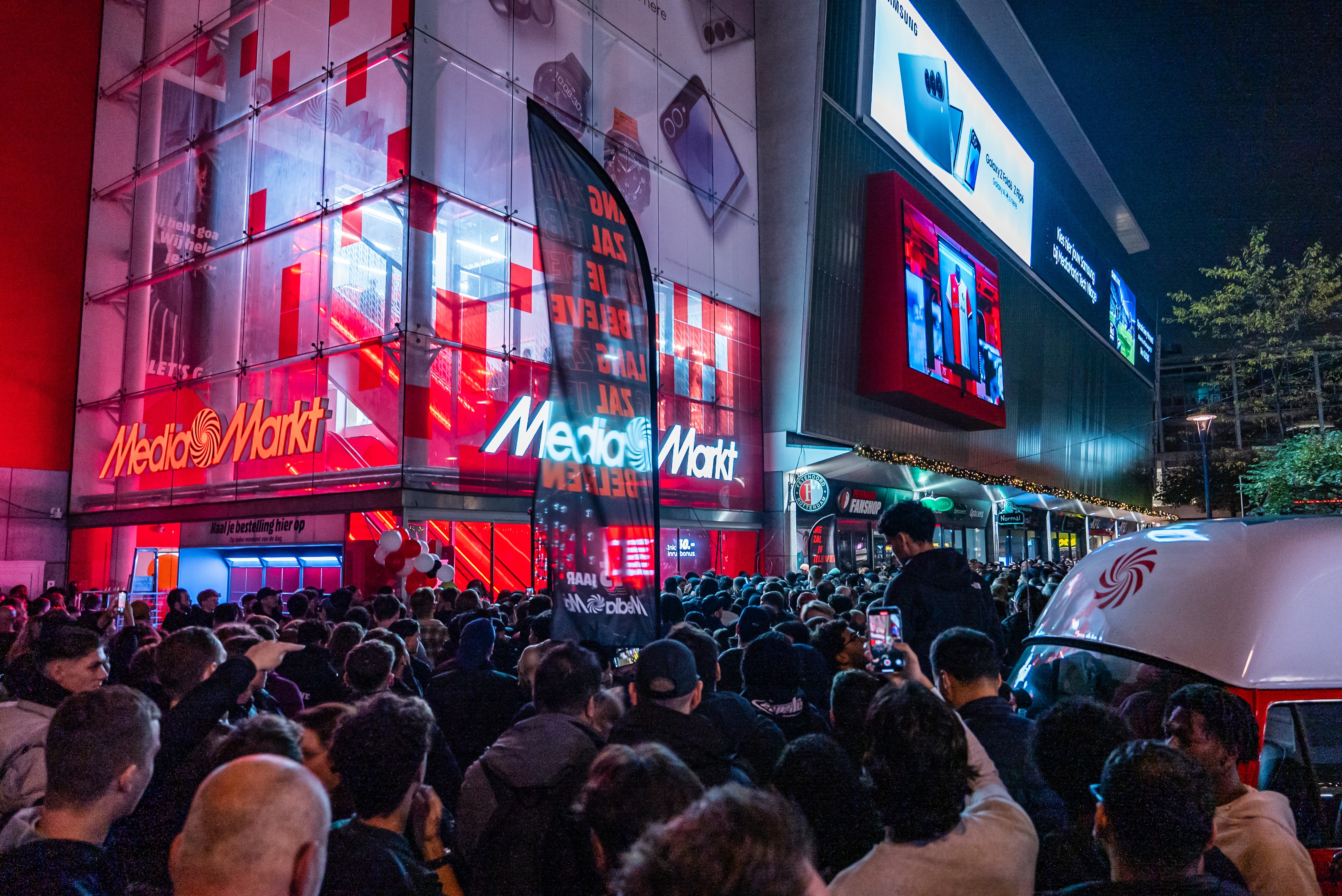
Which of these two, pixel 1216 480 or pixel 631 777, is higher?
pixel 1216 480

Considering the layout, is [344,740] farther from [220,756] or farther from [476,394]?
[476,394]

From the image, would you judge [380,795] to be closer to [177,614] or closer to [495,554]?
[177,614]

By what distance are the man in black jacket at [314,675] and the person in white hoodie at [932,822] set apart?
4.15 meters

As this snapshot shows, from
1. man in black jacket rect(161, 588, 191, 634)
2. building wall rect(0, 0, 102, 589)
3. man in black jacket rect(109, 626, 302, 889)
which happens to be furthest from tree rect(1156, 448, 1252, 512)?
man in black jacket rect(109, 626, 302, 889)

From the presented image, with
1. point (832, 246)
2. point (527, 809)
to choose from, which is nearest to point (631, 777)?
point (527, 809)

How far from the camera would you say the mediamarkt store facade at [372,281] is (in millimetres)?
17172

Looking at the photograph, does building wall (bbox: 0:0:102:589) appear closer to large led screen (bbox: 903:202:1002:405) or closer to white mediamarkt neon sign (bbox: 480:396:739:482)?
white mediamarkt neon sign (bbox: 480:396:739:482)

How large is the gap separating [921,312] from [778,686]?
24.3 m

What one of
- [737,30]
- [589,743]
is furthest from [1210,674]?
[737,30]

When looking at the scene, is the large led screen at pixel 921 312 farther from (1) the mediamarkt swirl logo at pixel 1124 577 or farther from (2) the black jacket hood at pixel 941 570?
(2) the black jacket hood at pixel 941 570

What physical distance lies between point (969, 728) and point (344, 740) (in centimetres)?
235

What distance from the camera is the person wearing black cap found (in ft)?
11.0

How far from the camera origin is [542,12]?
64.4ft

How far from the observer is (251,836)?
6.07 feet
